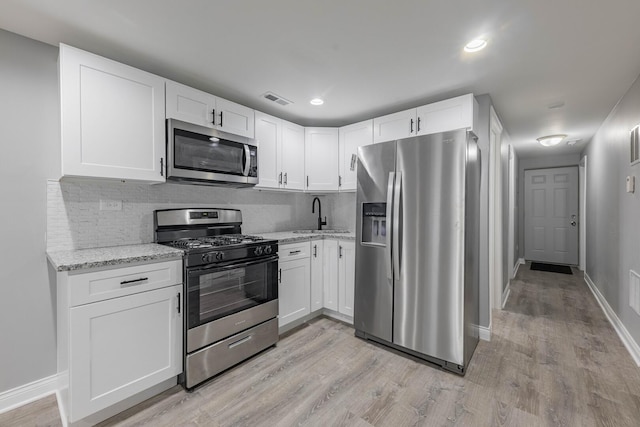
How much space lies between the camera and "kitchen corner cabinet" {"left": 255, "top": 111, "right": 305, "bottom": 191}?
296cm

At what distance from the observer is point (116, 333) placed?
1719 millimetres

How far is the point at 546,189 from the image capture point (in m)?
6.14

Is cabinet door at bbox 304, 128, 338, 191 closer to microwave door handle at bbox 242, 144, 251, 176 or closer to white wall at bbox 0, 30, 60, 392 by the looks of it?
microwave door handle at bbox 242, 144, 251, 176

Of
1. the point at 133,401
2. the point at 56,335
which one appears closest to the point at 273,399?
the point at 133,401

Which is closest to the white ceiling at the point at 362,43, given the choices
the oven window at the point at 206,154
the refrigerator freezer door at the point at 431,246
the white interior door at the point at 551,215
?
the oven window at the point at 206,154

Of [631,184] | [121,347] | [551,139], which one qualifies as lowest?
[121,347]

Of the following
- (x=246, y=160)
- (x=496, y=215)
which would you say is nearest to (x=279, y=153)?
(x=246, y=160)

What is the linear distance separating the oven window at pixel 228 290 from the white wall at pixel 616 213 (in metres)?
3.15

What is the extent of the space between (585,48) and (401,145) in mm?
1349

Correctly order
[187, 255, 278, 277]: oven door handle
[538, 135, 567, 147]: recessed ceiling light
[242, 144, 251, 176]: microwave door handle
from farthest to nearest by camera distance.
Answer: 1. [538, 135, 567, 147]: recessed ceiling light
2. [242, 144, 251, 176]: microwave door handle
3. [187, 255, 278, 277]: oven door handle

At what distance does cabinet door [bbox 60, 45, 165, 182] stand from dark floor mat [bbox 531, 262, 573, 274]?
6.80m

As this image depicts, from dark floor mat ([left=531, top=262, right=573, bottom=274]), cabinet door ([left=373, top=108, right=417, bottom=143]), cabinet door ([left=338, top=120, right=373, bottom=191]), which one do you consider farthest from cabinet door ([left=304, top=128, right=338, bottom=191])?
dark floor mat ([left=531, top=262, right=573, bottom=274])

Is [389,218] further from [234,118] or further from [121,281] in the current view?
[121,281]

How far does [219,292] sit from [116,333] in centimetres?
66
